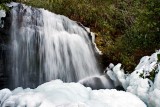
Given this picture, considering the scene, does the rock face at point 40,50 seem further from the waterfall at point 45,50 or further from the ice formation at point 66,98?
the ice formation at point 66,98

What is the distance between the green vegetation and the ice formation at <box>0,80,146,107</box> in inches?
137

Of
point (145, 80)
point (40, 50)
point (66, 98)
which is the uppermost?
point (66, 98)

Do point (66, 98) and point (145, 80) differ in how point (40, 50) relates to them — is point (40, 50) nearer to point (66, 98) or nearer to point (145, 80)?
point (145, 80)

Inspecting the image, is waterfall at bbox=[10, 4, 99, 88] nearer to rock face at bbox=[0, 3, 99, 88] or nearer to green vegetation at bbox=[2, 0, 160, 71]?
rock face at bbox=[0, 3, 99, 88]

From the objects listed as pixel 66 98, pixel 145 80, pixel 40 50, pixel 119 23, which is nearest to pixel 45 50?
pixel 40 50

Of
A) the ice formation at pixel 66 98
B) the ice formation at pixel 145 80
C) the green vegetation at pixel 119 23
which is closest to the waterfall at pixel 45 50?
the green vegetation at pixel 119 23

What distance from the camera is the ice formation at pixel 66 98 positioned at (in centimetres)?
629

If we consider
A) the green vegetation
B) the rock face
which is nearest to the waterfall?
the rock face

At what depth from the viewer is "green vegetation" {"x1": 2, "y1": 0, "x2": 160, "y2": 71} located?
10898 mm

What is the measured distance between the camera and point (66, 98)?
21.2ft

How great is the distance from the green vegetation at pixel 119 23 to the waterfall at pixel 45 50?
2.57 feet

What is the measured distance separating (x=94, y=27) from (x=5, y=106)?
604 centimetres

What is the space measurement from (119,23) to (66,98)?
650 cm

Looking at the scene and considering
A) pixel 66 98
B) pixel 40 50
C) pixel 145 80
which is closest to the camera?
pixel 66 98
